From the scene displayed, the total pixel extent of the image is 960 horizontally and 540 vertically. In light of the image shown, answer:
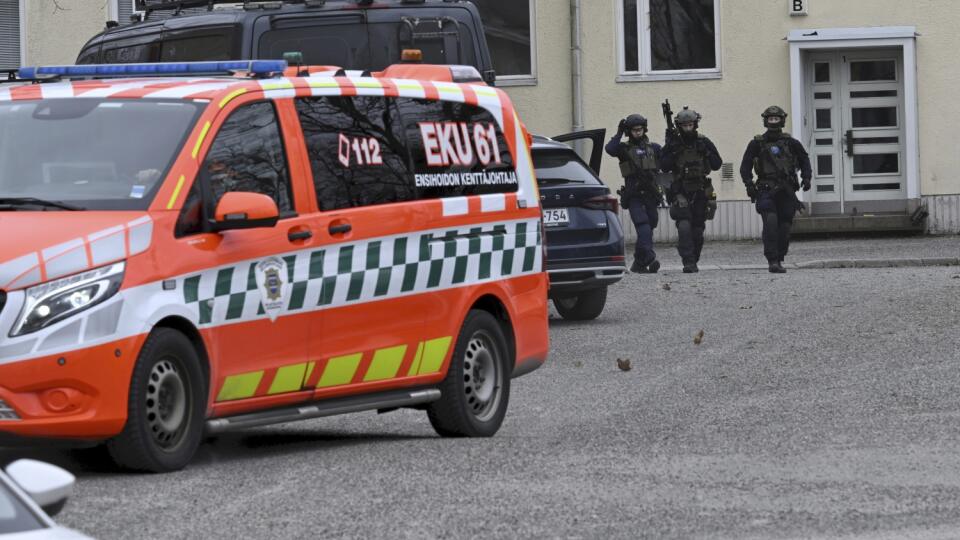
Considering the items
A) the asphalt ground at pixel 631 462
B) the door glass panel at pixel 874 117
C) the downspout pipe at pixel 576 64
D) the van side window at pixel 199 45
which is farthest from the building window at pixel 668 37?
the asphalt ground at pixel 631 462

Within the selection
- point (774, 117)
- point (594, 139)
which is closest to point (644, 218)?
point (774, 117)

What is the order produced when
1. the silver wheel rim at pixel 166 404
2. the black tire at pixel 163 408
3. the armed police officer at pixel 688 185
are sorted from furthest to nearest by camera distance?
the armed police officer at pixel 688 185
the silver wheel rim at pixel 166 404
the black tire at pixel 163 408

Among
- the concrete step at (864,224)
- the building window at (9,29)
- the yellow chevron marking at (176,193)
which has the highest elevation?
the building window at (9,29)

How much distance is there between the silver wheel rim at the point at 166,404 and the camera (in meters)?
8.55

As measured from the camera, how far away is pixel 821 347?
49.9 feet

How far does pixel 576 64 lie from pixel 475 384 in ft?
71.1

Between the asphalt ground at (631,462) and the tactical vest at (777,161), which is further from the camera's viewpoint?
the tactical vest at (777,161)

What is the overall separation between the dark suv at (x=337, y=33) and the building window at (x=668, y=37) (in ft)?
51.7

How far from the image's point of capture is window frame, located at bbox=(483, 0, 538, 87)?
106 feet

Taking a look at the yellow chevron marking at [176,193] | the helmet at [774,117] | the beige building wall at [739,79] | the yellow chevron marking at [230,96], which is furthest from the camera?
the beige building wall at [739,79]

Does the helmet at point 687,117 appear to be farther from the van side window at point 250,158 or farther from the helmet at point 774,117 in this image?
the van side window at point 250,158

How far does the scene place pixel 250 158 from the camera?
937 cm

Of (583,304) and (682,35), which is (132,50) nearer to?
(583,304)

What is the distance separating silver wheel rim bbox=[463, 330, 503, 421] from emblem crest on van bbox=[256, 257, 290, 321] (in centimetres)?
157
